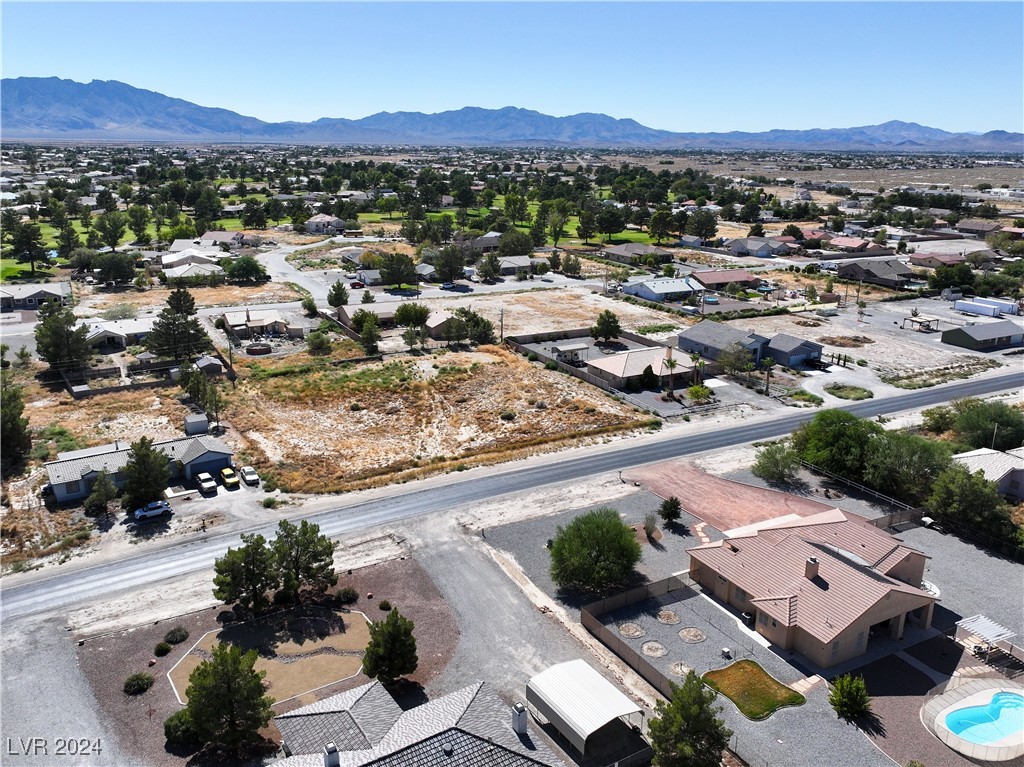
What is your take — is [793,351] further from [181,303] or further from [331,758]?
[181,303]

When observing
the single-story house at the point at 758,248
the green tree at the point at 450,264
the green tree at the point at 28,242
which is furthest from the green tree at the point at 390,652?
the single-story house at the point at 758,248

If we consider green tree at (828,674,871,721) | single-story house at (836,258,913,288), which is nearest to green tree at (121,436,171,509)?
green tree at (828,674,871,721)

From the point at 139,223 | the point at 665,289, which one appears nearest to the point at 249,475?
the point at 665,289

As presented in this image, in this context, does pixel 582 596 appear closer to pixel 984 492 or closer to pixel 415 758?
pixel 415 758

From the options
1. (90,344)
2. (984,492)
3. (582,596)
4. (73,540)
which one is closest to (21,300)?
(90,344)

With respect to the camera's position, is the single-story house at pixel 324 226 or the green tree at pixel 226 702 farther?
the single-story house at pixel 324 226

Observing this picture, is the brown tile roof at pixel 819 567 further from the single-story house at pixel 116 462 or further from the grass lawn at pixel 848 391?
the single-story house at pixel 116 462

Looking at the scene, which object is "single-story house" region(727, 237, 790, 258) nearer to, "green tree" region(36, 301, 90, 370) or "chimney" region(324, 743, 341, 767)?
"green tree" region(36, 301, 90, 370)
